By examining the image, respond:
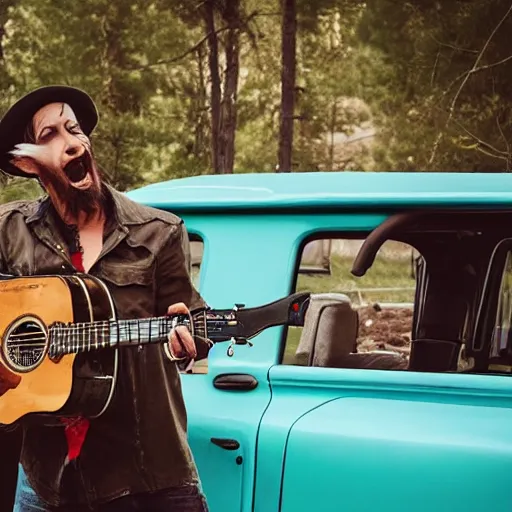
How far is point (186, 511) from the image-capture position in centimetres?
270

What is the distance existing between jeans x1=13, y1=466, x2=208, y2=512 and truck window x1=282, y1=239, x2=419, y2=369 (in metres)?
0.52

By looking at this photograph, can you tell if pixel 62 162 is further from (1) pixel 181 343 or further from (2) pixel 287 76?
(2) pixel 287 76

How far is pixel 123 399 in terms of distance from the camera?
2670 mm

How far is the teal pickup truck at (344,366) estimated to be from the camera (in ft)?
8.66

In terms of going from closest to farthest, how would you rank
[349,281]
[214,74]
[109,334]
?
[109,334]
[349,281]
[214,74]

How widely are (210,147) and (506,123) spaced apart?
155 inches

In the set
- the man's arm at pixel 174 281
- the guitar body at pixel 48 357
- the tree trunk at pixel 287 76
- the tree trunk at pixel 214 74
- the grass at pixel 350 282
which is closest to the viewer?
the guitar body at pixel 48 357

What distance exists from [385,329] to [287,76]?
650 cm

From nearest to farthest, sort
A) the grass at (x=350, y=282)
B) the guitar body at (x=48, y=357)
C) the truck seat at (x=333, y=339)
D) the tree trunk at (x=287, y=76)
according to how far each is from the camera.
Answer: the guitar body at (x=48, y=357), the grass at (x=350, y=282), the truck seat at (x=333, y=339), the tree trunk at (x=287, y=76)

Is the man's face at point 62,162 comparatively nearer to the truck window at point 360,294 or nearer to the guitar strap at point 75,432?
the guitar strap at point 75,432

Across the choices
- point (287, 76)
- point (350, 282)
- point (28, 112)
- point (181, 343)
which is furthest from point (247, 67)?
point (181, 343)

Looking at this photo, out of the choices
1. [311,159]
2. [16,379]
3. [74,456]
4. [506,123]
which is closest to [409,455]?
[74,456]

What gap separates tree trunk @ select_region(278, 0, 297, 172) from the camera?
10.5 metres

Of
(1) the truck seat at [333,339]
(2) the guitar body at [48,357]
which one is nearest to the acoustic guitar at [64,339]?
(2) the guitar body at [48,357]
